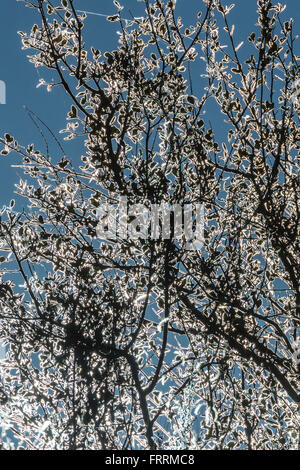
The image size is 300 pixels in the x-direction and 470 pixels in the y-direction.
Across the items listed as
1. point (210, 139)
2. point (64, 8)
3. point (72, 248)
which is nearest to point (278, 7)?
point (210, 139)

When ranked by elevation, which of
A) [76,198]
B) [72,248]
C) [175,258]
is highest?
[76,198]

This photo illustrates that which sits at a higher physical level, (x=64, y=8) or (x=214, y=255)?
(x=64, y=8)

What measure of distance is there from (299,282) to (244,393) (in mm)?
1639

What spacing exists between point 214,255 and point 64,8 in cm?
365

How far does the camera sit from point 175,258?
511 cm

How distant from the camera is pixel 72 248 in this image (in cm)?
608

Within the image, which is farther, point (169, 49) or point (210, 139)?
point (210, 139)

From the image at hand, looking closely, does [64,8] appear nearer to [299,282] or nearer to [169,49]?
[169,49]

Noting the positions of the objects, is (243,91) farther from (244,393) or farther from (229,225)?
(244,393)
